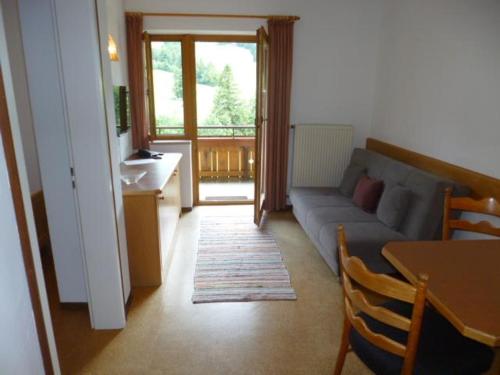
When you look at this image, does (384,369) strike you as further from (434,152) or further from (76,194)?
(434,152)

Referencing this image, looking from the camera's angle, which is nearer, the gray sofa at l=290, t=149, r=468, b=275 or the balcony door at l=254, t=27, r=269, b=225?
the gray sofa at l=290, t=149, r=468, b=275

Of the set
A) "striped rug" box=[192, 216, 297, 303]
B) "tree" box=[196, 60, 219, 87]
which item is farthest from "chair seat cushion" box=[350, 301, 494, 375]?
"tree" box=[196, 60, 219, 87]

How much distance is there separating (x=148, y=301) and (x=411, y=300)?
1.97 meters

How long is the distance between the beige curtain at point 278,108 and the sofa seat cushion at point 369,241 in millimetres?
1587

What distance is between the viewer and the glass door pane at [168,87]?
432 centimetres

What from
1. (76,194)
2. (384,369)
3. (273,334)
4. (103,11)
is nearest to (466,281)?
(384,369)

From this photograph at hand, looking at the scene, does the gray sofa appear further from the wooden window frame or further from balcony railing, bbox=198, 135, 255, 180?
balcony railing, bbox=198, 135, 255, 180

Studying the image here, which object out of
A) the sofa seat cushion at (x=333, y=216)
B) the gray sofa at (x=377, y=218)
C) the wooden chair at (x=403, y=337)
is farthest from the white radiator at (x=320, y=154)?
the wooden chair at (x=403, y=337)

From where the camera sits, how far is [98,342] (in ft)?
7.19

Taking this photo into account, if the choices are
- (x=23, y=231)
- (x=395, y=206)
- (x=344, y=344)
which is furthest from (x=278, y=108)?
(x=23, y=231)

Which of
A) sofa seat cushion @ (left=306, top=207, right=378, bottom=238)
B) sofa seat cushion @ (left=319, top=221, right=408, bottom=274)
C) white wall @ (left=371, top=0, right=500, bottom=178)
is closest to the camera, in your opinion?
white wall @ (left=371, top=0, right=500, bottom=178)

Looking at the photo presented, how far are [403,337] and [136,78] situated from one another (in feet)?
12.2

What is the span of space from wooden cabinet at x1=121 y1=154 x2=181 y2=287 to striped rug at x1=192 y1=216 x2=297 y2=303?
365 mm

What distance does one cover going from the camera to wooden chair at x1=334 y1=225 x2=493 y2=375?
1.27m
